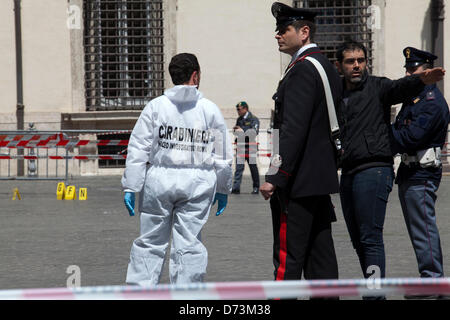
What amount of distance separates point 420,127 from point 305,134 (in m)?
1.62

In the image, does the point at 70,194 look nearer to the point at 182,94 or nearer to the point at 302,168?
the point at 182,94

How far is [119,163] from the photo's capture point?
20.2 m

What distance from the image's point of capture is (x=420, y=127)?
19.6 ft

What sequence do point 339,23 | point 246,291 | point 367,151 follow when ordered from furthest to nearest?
point 339,23
point 367,151
point 246,291

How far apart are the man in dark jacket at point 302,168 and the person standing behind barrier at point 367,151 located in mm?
697

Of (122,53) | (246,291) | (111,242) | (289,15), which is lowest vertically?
(111,242)

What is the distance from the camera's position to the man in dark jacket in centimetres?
461

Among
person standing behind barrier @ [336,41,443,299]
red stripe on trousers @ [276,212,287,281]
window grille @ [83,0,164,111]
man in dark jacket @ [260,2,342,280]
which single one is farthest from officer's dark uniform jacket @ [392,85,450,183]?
window grille @ [83,0,164,111]

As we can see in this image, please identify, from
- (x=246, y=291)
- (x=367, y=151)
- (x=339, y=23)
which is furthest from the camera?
(x=339, y=23)

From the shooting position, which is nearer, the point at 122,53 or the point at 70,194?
the point at 70,194

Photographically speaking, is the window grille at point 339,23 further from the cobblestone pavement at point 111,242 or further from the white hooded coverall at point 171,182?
the white hooded coverall at point 171,182

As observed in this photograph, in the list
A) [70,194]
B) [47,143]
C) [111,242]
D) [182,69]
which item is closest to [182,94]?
[182,69]
